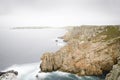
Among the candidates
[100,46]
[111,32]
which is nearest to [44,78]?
[100,46]

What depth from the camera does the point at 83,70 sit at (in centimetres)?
11000

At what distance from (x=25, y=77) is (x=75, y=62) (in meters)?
24.1

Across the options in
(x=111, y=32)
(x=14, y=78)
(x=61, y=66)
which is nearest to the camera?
(x=14, y=78)

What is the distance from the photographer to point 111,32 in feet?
494

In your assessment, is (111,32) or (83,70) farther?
(111,32)

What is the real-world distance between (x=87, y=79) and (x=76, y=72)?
9.12m

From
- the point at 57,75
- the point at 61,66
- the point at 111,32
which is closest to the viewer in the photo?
the point at 57,75

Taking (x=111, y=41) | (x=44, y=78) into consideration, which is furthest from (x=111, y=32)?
(x=44, y=78)

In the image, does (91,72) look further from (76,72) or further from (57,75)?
(57,75)

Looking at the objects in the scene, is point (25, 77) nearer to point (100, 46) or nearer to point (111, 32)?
point (100, 46)

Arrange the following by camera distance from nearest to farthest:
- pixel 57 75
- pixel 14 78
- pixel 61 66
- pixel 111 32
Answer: pixel 14 78 < pixel 57 75 < pixel 61 66 < pixel 111 32

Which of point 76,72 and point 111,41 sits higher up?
point 111,41

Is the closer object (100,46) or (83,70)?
(83,70)

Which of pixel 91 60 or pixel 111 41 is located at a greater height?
pixel 111 41
